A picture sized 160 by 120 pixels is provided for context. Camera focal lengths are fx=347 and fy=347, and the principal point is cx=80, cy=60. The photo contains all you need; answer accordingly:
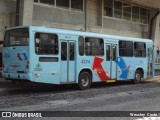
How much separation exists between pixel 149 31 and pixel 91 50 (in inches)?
749

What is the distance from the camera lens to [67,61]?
53.1 ft

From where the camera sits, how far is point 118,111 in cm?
1057

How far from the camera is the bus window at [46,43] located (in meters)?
14.9

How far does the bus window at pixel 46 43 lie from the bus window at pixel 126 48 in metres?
5.09

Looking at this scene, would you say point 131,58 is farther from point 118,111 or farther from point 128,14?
point 128,14

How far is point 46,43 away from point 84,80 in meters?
3.14

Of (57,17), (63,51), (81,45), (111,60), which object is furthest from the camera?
(57,17)

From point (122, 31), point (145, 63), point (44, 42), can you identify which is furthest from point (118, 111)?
point (122, 31)

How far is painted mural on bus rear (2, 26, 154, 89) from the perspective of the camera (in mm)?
14789

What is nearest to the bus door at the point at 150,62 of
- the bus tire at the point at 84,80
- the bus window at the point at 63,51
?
the bus tire at the point at 84,80

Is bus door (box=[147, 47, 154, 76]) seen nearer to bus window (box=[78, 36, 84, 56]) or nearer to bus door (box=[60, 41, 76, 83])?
bus window (box=[78, 36, 84, 56])

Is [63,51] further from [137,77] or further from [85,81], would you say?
[137,77]

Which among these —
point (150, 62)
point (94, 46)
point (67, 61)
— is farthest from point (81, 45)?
point (150, 62)

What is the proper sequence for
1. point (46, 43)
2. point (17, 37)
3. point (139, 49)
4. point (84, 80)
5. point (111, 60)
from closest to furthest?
point (46, 43) → point (17, 37) → point (84, 80) → point (111, 60) → point (139, 49)
